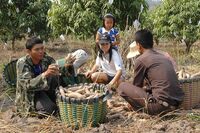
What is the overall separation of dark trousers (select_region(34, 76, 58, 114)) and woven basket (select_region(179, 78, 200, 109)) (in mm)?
1473

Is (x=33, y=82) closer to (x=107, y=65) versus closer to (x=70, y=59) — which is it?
(x=70, y=59)

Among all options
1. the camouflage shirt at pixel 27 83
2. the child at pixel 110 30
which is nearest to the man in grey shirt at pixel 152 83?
the camouflage shirt at pixel 27 83

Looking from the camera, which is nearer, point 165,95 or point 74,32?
point 165,95

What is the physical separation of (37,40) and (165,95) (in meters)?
1.52

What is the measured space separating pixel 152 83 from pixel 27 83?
53.3 inches

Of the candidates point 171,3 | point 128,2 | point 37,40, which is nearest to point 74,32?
point 128,2

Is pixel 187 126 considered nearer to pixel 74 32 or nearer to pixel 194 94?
pixel 194 94

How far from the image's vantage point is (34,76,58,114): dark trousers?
4.52 meters

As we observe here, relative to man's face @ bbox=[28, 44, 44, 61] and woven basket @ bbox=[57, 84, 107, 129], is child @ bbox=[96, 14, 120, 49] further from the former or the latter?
woven basket @ bbox=[57, 84, 107, 129]

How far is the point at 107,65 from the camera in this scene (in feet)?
18.7

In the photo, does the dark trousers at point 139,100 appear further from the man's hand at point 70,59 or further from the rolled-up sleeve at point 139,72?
the man's hand at point 70,59

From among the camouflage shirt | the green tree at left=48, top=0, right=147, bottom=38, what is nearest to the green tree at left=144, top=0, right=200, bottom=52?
the green tree at left=48, top=0, right=147, bottom=38

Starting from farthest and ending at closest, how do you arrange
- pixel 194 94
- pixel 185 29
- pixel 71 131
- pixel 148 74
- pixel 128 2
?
pixel 185 29, pixel 128 2, pixel 194 94, pixel 148 74, pixel 71 131

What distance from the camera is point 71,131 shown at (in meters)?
4.08
